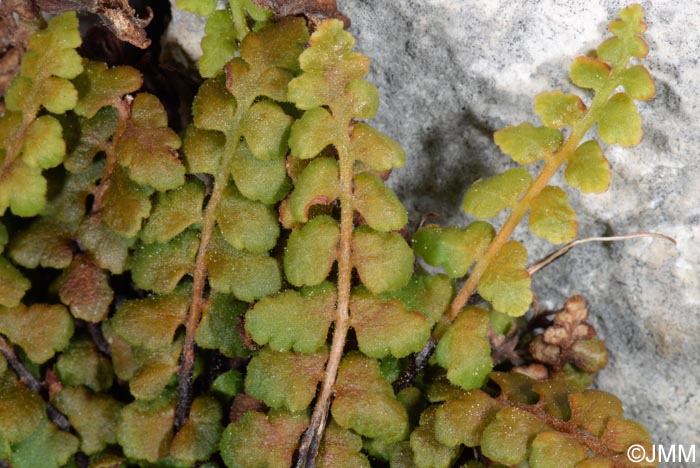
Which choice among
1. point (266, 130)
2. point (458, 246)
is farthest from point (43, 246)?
point (458, 246)

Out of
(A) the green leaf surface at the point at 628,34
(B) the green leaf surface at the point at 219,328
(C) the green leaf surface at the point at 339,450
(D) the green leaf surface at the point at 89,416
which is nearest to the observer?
(A) the green leaf surface at the point at 628,34

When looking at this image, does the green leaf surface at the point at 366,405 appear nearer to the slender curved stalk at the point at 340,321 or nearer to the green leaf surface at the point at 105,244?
the slender curved stalk at the point at 340,321

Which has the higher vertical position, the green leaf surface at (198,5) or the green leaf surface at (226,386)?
the green leaf surface at (198,5)

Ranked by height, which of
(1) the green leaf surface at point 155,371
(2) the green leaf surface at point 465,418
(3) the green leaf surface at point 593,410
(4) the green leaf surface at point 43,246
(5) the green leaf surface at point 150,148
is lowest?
(1) the green leaf surface at point 155,371

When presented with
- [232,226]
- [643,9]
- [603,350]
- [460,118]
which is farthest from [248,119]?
[603,350]

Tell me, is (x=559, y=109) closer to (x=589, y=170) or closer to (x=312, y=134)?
(x=589, y=170)

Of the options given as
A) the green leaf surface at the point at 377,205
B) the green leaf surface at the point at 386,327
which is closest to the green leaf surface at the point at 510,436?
the green leaf surface at the point at 386,327
